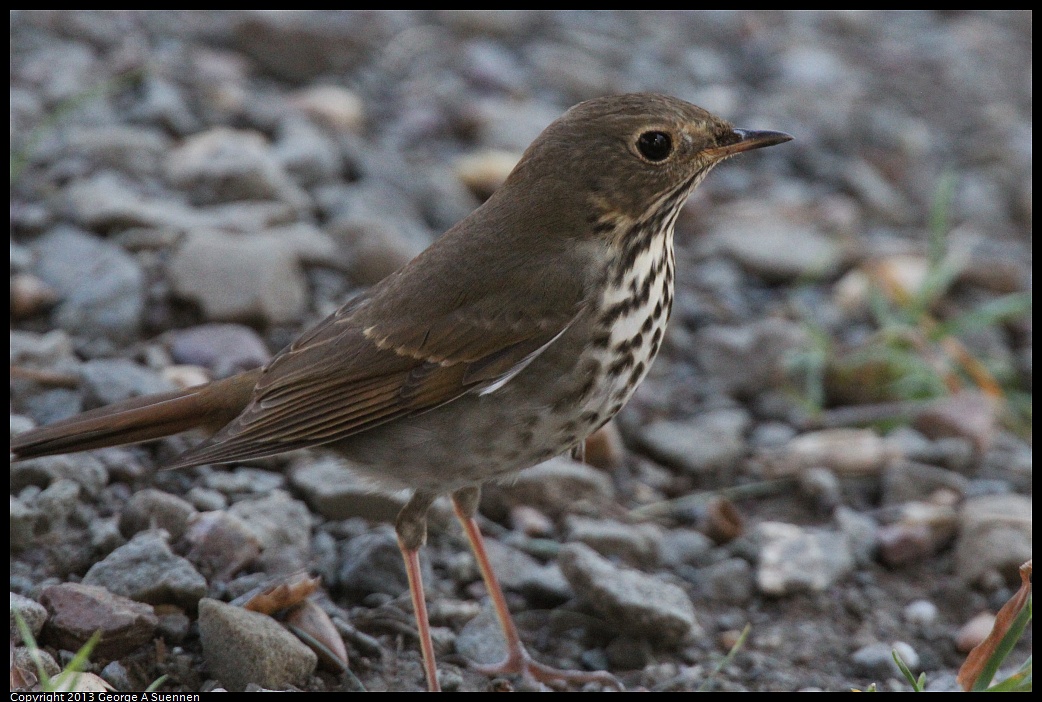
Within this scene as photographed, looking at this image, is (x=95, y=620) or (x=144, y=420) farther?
(x=144, y=420)

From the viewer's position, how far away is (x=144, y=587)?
12.2 ft

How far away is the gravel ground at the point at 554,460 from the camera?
13.5 feet

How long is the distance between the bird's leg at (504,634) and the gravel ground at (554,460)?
0.13 meters

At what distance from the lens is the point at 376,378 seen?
389 centimetres

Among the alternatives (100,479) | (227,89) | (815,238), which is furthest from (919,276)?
(100,479)

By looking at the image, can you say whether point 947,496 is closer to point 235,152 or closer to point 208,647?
point 208,647

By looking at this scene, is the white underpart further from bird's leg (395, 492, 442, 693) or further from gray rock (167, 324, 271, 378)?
gray rock (167, 324, 271, 378)

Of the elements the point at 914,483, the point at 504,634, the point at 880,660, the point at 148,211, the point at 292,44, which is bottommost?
the point at 880,660

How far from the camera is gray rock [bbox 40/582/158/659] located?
137 inches

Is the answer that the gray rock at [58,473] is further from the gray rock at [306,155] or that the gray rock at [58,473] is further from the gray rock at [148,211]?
the gray rock at [306,155]

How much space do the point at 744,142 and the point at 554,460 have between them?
165 centimetres

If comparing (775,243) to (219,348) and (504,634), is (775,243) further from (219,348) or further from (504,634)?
(504,634)

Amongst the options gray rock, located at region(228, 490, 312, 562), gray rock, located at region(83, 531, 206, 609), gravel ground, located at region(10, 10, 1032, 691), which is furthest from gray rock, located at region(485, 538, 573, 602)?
gray rock, located at region(83, 531, 206, 609)

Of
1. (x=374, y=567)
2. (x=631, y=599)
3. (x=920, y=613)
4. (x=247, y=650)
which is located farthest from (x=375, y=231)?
(x=920, y=613)
